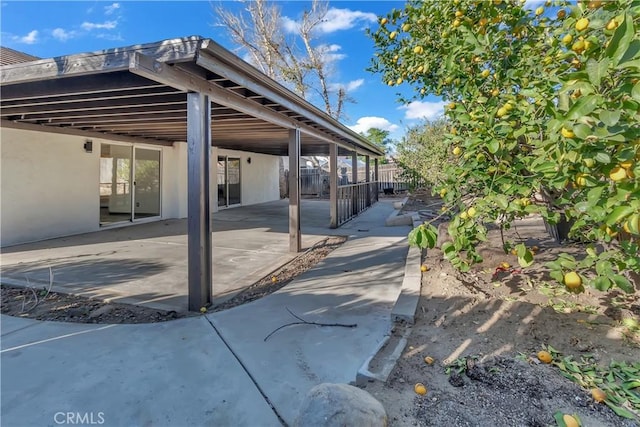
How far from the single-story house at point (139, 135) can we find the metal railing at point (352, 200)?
0.17 feet

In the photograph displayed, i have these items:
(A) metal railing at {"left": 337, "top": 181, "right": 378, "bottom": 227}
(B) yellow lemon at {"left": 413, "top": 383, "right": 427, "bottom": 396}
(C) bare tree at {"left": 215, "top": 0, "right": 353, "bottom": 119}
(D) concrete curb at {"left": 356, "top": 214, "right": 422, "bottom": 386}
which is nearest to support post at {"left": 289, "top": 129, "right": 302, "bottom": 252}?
(D) concrete curb at {"left": 356, "top": 214, "right": 422, "bottom": 386}

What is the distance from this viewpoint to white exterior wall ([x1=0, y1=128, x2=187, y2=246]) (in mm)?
5977

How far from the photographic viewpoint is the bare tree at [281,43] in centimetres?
1852

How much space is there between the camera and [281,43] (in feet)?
62.5

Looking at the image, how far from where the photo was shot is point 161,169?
381 inches

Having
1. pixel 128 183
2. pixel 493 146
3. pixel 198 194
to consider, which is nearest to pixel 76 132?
pixel 128 183

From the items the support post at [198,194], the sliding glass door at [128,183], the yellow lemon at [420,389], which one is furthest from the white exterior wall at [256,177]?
the yellow lemon at [420,389]

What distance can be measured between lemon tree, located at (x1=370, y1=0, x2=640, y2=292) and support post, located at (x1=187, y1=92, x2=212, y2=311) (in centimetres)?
219

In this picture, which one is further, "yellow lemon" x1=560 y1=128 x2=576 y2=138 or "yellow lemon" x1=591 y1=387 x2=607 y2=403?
"yellow lemon" x1=591 y1=387 x2=607 y2=403

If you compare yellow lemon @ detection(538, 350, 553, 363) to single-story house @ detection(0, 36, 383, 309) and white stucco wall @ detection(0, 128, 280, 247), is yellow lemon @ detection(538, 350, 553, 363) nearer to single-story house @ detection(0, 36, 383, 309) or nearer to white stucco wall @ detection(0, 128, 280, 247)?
single-story house @ detection(0, 36, 383, 309)

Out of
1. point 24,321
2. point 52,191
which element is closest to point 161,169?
point 52,191

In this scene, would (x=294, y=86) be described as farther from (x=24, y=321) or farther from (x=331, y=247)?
(x=24, y=321)

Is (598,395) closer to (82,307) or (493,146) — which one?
(493,146)

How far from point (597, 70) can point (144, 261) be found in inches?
220
